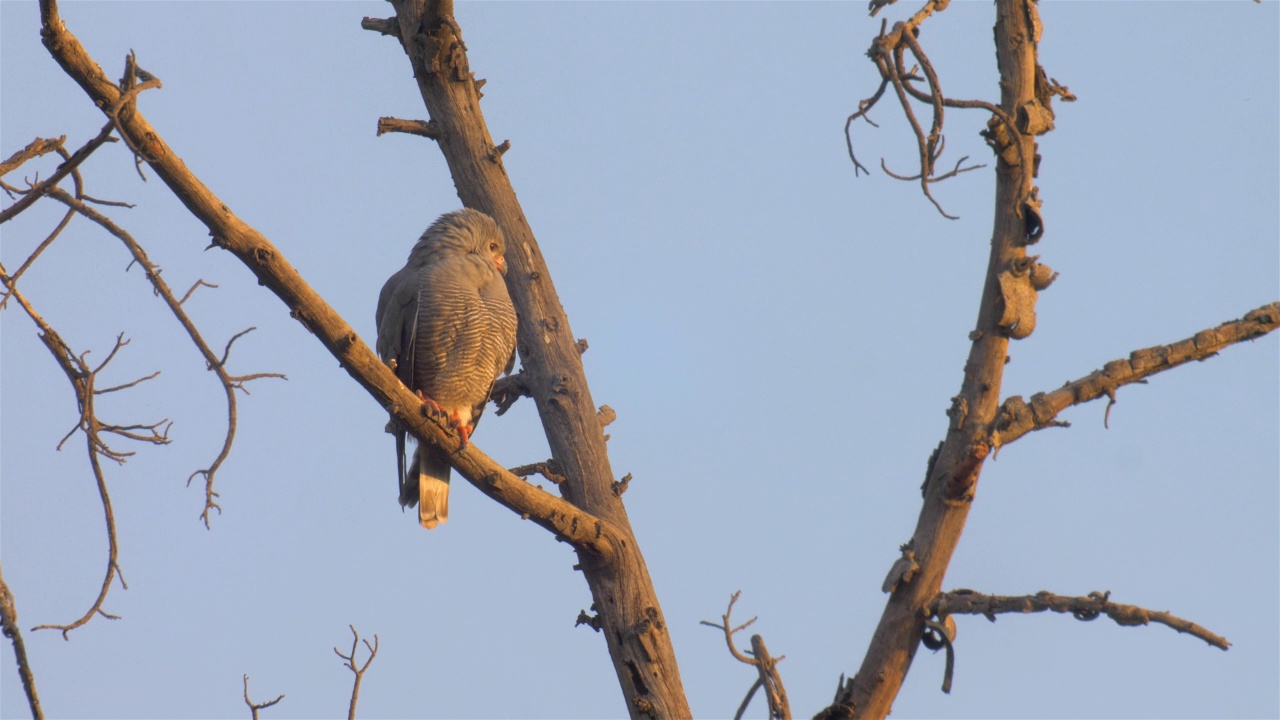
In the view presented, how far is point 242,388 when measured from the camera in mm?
3684

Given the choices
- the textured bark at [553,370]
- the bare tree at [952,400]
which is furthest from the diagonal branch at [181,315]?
the textured bark at [553,370]

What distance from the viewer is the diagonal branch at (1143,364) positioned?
3.83 m

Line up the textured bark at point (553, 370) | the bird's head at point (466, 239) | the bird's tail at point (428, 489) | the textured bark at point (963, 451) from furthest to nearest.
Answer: the bird's tail at point (428, 489) < the bird's head at point (466, 239) < the textured bark at point (553, 370) < the textured bark at point (963, 451)

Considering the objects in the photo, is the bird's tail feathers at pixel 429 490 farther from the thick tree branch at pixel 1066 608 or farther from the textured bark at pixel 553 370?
the thick tree branch at pixel 1066 608

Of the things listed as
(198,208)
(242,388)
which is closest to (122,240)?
(198,208)

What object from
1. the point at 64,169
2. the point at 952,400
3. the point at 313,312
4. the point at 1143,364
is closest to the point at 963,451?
the point at 952,400

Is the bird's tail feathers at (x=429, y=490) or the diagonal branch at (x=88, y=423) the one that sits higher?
the bird's tail feathers at (x=429, y=490)

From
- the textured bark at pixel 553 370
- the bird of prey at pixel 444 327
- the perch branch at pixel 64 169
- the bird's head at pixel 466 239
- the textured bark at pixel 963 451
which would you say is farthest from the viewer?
the bird of prey at pixel 444 327

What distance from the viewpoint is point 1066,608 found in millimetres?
3521

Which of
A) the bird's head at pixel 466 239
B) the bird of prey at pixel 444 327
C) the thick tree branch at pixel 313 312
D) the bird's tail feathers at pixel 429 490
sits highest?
the bird's head at pixel 466 239

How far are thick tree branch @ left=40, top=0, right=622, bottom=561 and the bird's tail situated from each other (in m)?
1.51

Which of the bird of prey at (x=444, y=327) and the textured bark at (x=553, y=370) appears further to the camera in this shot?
the bird of prey at (x=444, y=327)

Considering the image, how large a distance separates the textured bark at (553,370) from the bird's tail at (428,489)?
96cm

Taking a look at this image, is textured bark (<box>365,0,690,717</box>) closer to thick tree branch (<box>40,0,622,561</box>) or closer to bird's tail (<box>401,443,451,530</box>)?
thick tree branch (<box>40,0,622,561</box>)
